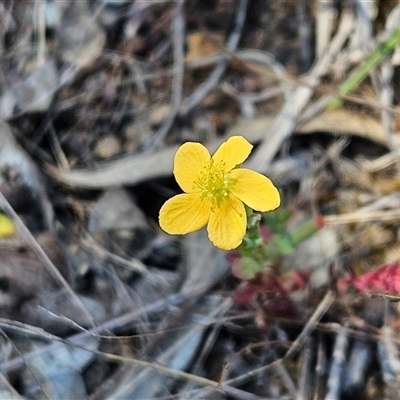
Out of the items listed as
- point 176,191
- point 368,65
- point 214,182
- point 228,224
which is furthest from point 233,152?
point 368,65

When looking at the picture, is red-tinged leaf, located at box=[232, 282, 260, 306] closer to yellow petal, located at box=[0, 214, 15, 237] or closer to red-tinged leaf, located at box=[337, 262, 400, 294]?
red-tinged leaf, located at box=[337, 262, 400, 294]

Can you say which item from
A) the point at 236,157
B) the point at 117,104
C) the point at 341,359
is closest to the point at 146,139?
the point at 117,104

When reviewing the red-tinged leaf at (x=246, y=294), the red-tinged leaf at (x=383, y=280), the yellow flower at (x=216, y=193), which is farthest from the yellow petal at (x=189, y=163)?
the red-tinged leaf at (x=383, y=280)

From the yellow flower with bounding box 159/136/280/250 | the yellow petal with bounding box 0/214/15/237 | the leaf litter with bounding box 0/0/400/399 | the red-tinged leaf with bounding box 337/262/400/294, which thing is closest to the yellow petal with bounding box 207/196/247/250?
the yellow flower with bounding box 159/136/280/250

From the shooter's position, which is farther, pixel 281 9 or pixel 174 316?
pixel 281 9

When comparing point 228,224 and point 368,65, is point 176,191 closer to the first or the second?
point 228,224

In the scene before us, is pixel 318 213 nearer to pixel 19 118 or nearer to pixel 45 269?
pixel 45 269
